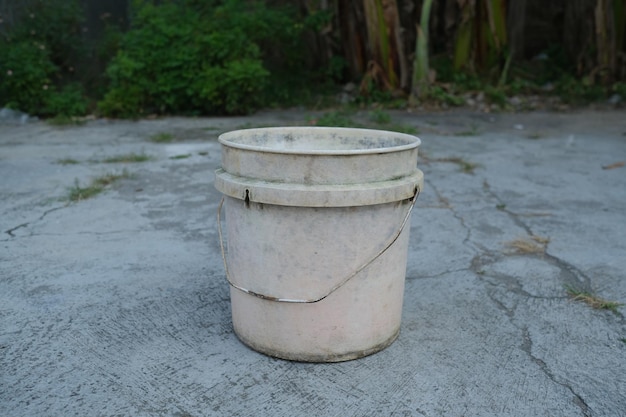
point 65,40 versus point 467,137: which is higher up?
point 65,40

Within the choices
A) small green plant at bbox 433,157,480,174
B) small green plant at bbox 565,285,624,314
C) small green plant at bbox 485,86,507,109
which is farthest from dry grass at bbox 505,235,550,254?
small green plant at bbox 485,86,507,109

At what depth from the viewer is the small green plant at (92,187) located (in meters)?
3.54

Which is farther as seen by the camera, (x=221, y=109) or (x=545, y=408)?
A: (x=221, y=109)

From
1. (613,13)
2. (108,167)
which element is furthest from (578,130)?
(108,167)

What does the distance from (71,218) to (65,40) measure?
5.56m

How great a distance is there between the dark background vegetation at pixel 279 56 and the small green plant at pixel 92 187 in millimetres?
3203

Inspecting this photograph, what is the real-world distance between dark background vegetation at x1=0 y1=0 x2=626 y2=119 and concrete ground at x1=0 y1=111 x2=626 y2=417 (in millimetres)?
3060

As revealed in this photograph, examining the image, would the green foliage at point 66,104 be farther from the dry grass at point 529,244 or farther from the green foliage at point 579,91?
the green foliage at point 579,91

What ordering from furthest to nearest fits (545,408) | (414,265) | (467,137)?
1. (467,137)
2. (414,265)
3. (545,408)

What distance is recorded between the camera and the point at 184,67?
7.11 meters

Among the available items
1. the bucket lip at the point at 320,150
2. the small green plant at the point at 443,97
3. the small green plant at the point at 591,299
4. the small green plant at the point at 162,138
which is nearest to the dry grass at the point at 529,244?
the small green plant at the point at 591,299

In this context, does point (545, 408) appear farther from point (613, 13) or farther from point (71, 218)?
point (613, 13)

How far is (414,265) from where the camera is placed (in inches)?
104

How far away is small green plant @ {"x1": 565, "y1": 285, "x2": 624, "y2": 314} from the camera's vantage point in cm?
221
